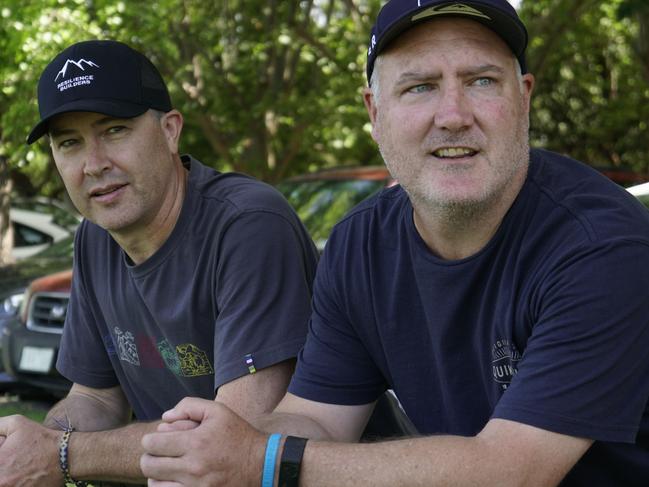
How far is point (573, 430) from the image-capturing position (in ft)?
6.89

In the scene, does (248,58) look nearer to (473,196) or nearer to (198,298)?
(198,298)

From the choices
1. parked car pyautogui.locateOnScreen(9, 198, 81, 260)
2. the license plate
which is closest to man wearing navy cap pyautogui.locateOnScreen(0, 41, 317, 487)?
the license plate

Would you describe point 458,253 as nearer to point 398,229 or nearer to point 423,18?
point 398,229

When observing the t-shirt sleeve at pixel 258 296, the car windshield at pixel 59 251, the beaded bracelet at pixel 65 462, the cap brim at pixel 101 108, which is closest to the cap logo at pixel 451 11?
the t-shirt sleeve at pixel 258 296

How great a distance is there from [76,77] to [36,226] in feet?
33.2

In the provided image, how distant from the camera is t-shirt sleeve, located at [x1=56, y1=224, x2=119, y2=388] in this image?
11.8 ft

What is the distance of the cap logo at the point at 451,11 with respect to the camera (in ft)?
7.91

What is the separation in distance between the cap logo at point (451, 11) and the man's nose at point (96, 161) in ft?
4.14

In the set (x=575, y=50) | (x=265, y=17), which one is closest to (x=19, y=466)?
(x=265, y=17)

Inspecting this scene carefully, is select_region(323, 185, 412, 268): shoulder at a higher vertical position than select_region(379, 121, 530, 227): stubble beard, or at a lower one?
lower

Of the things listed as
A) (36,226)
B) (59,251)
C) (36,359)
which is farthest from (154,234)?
(36,226)

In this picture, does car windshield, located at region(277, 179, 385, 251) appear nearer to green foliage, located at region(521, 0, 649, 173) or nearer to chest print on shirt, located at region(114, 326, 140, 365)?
chest print on shirt, located at region(114, 326, 140, 365)

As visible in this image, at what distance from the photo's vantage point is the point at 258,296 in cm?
303

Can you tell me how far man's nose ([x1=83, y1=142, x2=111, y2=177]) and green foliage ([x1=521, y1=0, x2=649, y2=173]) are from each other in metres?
13.3
